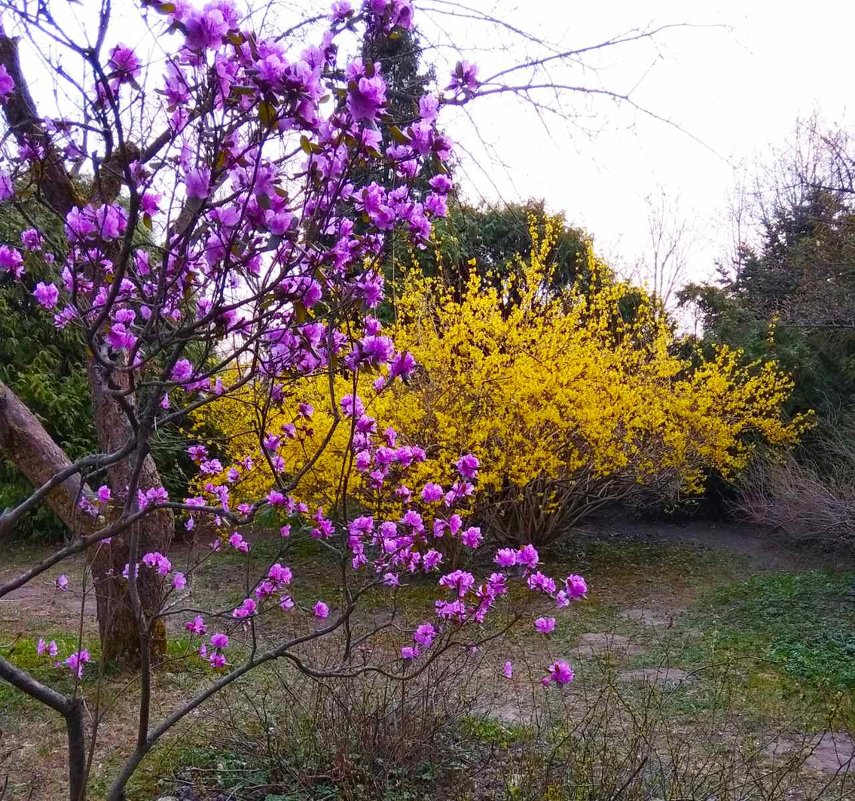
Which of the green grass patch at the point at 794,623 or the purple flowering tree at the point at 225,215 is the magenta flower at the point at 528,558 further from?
the green grass patch at the point at 794,623

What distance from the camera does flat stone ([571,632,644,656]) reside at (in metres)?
5.11

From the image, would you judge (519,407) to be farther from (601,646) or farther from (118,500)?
(118,500)

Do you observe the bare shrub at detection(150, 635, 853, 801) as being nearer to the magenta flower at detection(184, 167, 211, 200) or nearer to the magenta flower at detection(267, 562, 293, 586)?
the magenta flower at detection(267, 562, 293, 586)

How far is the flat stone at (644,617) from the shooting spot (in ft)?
19.3

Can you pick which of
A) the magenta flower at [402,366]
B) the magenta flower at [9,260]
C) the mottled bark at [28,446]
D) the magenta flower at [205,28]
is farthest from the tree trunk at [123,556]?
the magenta flower at [205,28]

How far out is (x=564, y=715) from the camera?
12.6 feet

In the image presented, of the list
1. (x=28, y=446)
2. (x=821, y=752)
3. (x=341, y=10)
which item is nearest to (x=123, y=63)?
(x=341, y=10)

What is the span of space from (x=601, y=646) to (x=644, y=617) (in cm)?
102

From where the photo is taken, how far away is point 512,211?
2605 millimetres

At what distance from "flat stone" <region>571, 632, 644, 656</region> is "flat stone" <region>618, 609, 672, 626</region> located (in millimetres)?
402

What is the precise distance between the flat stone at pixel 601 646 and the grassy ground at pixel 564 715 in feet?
0.06

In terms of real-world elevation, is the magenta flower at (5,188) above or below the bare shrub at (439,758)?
above

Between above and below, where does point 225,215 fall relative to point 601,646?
above

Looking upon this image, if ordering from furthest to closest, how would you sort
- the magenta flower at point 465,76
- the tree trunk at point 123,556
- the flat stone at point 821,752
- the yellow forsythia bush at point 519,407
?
the yellow forsythia bush at point 519,407 → the tree trunk at point 123,556 → the flat stone at point 821,752 → the magenta flower at point 465,76
